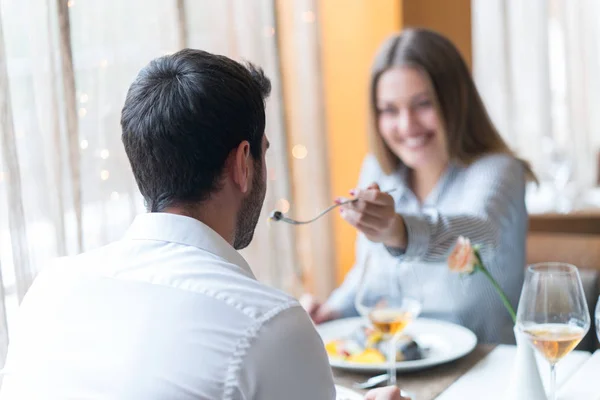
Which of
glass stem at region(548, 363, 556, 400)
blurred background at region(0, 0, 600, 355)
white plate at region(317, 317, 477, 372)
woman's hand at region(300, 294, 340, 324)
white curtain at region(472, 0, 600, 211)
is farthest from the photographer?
white curtain at region(472, 0, 600, 211)

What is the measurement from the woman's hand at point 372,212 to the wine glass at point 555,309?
0.40m

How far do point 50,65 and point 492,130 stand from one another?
1086 millimetres

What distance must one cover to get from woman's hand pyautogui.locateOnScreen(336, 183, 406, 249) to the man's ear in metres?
0.42

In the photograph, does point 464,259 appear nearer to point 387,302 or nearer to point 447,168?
point 387,302

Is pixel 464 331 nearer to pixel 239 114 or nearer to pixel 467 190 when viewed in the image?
pixel 467 190

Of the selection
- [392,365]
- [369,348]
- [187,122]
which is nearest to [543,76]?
[369,348]

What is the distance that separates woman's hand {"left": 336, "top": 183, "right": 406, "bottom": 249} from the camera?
155 cm

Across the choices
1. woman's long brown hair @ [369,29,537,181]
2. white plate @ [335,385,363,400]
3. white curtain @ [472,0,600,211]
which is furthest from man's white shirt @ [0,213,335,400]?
white curtain @ [472,0,600,211]

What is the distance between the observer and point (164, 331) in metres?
0.92

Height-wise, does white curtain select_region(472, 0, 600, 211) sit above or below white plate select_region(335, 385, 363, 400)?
above

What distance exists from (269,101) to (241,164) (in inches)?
50.3

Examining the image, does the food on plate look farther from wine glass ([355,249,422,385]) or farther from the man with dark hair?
the man with dark hair

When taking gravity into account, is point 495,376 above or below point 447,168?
below

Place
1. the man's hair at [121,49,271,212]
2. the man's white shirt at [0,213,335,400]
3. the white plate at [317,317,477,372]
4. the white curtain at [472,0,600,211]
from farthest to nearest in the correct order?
the white curtain at [472,0,600,211] < the white plate at [317,317,477,372] < the man's hair at [121,49,271,212] < the man's white shirt at [0,213,335,400]
